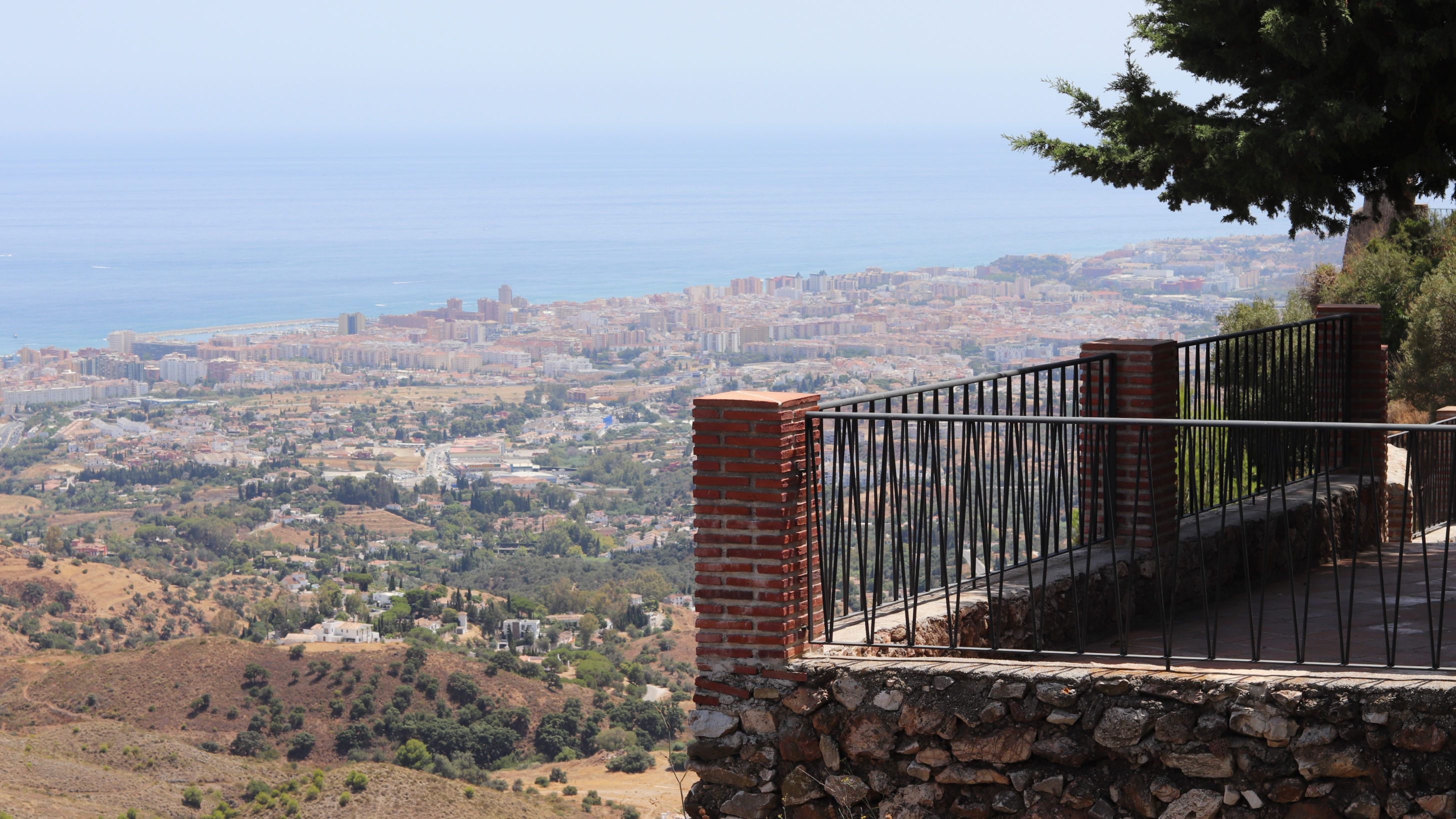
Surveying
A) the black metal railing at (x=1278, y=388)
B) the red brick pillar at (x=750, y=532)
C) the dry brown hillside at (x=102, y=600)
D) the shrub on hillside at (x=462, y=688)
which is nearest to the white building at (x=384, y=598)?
the dry brown hillside at (x=102, y=600)

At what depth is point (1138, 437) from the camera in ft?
24.3

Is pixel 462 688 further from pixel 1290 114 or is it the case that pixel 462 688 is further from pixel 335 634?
pixel 1290 114

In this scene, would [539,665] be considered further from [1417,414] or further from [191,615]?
[1417,414]

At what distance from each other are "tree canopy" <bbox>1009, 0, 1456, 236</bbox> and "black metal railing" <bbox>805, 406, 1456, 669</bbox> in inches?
124

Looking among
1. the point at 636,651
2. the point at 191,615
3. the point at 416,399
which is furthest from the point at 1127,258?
the point at 191,615

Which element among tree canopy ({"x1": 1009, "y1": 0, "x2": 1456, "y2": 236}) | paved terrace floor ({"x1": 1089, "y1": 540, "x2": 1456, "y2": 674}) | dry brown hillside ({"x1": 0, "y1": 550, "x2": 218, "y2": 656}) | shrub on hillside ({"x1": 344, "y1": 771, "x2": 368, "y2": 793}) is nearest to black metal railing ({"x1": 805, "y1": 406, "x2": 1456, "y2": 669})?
paved terrace floor ({"x1": 1089, "y1": 540, "x2": 1456, "y2": 674})

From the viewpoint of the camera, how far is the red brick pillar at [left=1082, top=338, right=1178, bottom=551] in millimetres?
7430

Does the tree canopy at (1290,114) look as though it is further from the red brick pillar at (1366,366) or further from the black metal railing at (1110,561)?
the black metal railing at (1110,561)

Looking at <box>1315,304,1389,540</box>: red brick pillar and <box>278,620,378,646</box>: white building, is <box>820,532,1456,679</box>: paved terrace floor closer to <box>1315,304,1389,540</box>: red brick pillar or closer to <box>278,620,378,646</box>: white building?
→ <box>1315,304,1389,540</box>: red brick pillar

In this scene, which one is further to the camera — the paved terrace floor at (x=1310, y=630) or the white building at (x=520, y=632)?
the white building at (x=520, y=632)

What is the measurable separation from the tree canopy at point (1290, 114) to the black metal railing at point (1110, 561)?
10.3ft

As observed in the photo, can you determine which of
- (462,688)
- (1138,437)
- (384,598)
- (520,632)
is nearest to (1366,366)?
(1138,437)

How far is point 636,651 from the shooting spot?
83.1 meters

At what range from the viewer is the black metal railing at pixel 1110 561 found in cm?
541
